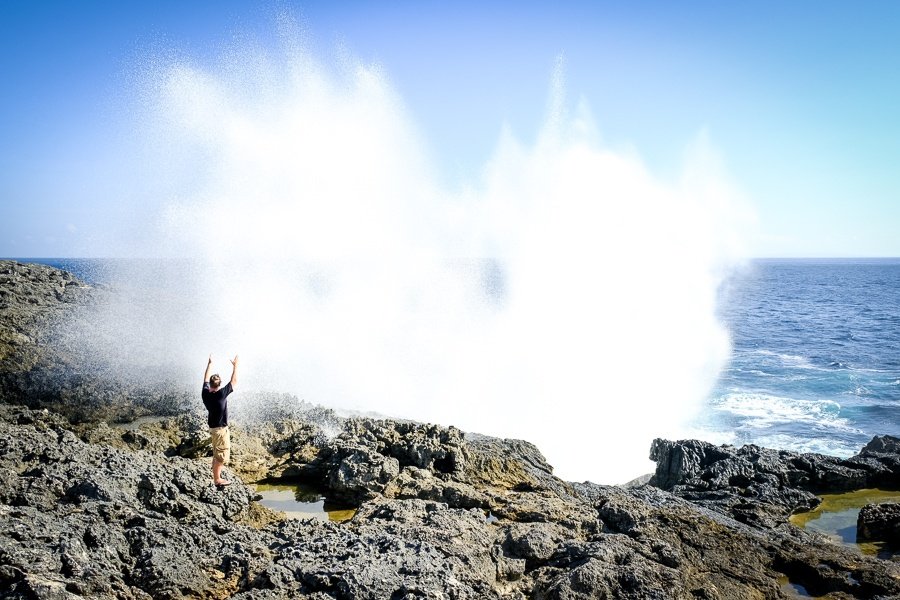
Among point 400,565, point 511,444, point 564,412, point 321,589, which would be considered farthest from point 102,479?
point 564,412

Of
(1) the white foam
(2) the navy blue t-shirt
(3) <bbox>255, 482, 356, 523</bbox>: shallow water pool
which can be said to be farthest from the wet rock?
(1) the white foam

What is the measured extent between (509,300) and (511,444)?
19482 millimetres

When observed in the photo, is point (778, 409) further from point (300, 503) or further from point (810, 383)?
point (300, 503)

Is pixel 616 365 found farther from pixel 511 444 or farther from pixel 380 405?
pixel 511 444

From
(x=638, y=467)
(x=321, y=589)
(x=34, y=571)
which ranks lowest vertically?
(x=638, y=467)

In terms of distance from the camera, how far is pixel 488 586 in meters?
4.35

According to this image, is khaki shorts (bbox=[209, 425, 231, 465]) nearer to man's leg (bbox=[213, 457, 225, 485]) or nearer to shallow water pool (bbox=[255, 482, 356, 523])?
man's leg (bbox=[213, 457, 225, 485])

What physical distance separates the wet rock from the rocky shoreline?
36 millimetres

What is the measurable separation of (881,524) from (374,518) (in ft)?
23.3

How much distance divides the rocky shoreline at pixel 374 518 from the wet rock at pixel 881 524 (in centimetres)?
4

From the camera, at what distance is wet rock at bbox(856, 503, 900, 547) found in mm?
7455

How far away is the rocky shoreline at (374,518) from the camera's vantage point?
409cm

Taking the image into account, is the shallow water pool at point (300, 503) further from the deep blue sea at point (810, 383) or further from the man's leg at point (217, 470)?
the deep blue sea at point (810, 383)

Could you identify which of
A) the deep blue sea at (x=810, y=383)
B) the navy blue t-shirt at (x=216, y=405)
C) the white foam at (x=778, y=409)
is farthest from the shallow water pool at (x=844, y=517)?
the navy blue t-shirt at (x=216, y=405)
